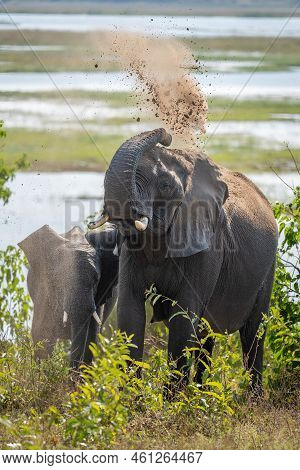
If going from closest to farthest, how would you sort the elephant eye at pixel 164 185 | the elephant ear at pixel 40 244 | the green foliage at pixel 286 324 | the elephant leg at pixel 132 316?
the elephant eye at pixel 164 185 < the elephant leg at pixel 132 316 < the green foliage at pixel 286 324 < the elephant ear at pixel 40 244

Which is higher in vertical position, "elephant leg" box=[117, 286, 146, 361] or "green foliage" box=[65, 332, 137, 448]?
"green foliage" box=[65, 332, 137, 448]

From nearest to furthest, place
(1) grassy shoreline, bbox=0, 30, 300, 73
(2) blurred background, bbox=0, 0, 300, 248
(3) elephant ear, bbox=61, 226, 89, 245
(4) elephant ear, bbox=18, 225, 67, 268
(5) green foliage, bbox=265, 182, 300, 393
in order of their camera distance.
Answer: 1. (5) green foliage, bbox=265, 182, 300, 393
2. (3) elephant ear, bbox=61, 226, 89, 245
3. (4) elephant ear, bbox=18, 225, 67, 268
4. (2) blurred background, bbox=0, 0, 300, 248
5. (1) grassy shoreline, bbox=0, 30, 300, 73

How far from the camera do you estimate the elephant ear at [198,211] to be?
6.98 metres

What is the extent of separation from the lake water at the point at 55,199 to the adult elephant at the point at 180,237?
8.44 feet

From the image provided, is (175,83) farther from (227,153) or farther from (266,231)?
(227,153)

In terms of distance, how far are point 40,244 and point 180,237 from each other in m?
2.45

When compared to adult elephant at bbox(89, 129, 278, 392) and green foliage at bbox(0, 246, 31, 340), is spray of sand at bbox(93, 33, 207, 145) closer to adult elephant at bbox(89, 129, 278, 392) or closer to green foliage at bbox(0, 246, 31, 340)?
adult elephant at bbox(89, 129, 278, 392)

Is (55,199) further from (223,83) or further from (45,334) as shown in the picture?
(223,83)

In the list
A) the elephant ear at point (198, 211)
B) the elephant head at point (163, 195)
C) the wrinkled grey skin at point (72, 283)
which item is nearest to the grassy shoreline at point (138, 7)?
the wrinkled grey skin at point (72, 283)

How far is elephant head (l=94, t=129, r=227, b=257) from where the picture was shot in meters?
6.35

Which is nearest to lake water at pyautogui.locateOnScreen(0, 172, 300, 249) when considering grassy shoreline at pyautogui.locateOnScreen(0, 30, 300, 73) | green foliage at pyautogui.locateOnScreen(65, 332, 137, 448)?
grassy shoreline at pyautogui.locateOnScreen(0, 30, 300, 73)

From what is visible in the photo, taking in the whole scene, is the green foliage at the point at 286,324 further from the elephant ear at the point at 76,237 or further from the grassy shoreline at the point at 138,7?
the grassy shoreline at the point at 138,7

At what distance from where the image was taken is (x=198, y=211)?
7.16 meters

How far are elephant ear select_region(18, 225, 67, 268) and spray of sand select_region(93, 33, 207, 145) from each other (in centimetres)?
135
